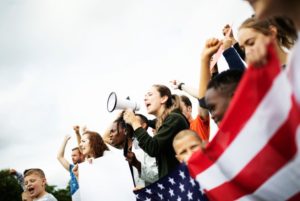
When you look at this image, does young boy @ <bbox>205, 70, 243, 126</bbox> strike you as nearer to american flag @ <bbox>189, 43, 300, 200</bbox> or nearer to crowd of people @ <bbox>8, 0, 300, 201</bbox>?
crowd of people @ <bbox>8, 0, 300, 201</bbox>

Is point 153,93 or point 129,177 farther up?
point 153,93

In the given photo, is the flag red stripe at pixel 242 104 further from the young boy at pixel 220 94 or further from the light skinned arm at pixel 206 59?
the light skinned arm at pixel 206 59

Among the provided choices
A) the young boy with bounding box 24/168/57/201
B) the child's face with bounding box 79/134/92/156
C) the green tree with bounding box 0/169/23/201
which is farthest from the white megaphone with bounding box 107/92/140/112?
the green tree with bounding box 0/169/23/201

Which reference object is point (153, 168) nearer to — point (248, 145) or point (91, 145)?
point (91, 145)

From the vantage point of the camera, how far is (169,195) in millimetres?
2828

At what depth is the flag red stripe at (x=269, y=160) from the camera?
4.22 ft

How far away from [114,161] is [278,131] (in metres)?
2.90

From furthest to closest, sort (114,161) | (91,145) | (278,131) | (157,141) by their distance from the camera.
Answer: (91,145), (114,161), (157,141), (278,131)

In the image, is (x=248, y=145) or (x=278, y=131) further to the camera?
(x=248, y=145)

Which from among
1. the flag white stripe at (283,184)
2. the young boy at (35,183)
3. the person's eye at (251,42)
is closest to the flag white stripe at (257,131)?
the flag white stripe at (283,184)

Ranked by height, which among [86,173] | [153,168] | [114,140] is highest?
[114,140]

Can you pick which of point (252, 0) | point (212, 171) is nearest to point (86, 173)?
point (212, 171)

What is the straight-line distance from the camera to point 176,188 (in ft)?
9.03

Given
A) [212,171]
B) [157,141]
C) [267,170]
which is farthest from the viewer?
[157,141]
